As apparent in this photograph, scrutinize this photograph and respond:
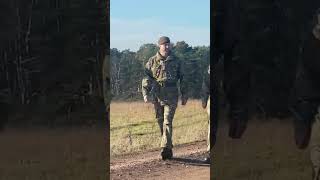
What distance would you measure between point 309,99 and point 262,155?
409 mm

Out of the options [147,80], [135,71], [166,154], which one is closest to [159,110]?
[147,80]

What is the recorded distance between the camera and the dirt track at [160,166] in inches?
240

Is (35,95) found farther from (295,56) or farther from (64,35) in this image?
(295,56)

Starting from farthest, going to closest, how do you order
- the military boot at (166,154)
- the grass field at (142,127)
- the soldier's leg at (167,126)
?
the grass field at (142,127), the military boot at (166,154), the soldier's leg at (167,126)

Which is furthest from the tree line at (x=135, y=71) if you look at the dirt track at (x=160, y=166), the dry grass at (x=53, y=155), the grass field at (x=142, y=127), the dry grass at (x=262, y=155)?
the dry grass at (x=53, y=155)

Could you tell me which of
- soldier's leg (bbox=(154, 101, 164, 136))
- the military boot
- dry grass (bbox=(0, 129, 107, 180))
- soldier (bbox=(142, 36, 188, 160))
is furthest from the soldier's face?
dry grass (bbox=(0, 129, 107, 180))

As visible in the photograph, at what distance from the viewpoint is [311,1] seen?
10.6 ft

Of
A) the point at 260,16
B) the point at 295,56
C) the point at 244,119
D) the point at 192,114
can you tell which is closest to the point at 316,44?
the point at 295,56

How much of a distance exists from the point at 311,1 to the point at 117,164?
4112 mm

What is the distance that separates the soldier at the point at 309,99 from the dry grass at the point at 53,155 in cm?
110

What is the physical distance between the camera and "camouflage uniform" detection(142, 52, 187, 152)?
6887mm

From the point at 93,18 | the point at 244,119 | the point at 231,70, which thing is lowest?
the point at 244,119

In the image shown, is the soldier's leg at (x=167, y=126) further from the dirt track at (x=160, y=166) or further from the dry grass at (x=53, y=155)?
the dry grass at (x=53, y=155)

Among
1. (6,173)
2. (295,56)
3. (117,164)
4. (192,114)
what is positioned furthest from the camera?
(192,114)
